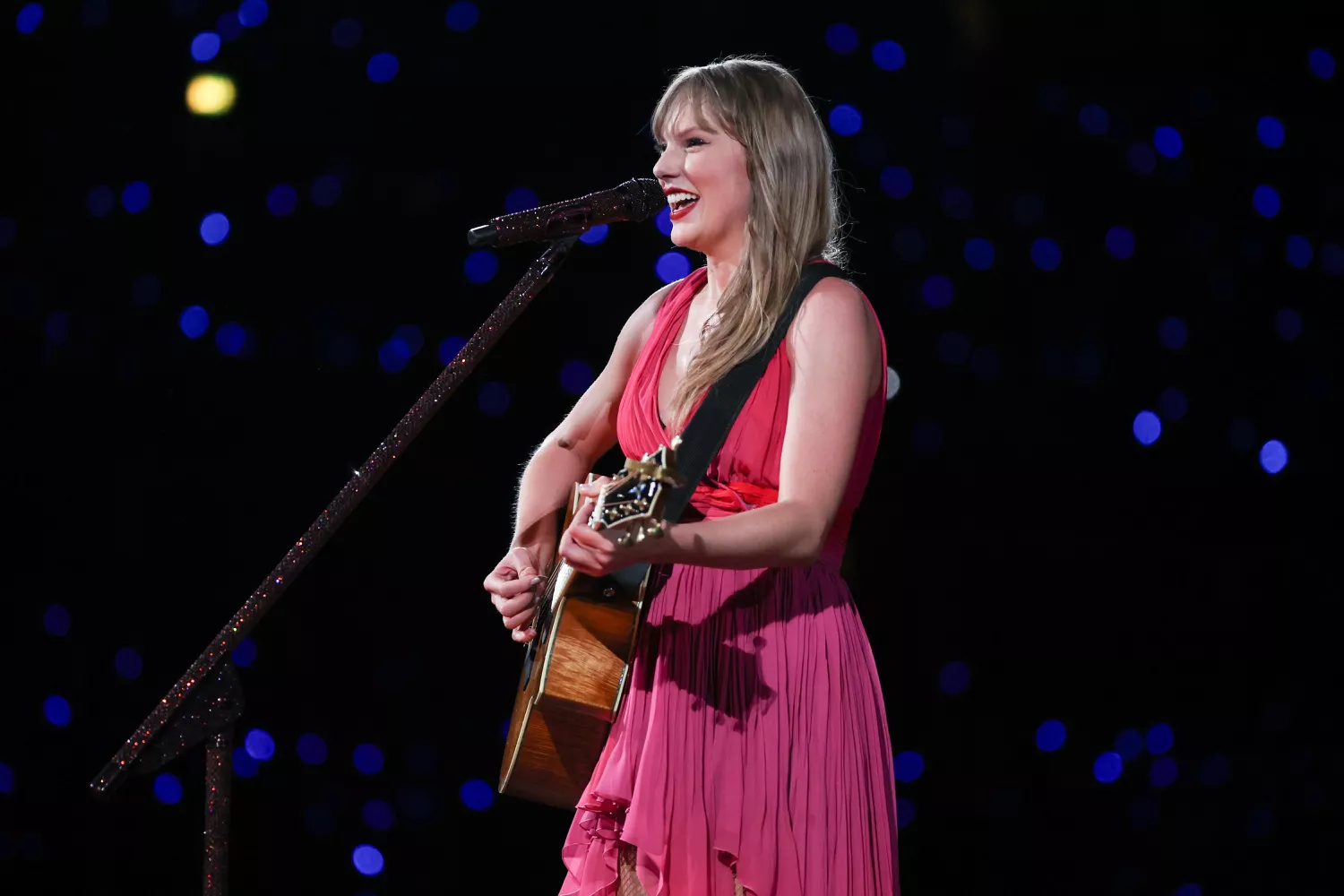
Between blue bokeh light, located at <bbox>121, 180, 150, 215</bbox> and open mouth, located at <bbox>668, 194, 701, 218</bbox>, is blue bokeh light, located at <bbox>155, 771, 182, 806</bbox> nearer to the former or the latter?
blue bokeh light, located at <bbox>121, 180, 150, 215</bbox>

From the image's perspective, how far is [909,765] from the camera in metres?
3.21

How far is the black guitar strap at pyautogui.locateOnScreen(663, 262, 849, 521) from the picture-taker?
1.71 m

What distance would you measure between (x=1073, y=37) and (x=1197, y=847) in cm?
213

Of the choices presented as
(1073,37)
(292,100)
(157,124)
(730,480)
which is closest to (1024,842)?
(730,480)

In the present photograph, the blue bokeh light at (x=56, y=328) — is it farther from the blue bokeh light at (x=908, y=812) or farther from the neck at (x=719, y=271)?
the blue bokeh light at (x=908, y=812)

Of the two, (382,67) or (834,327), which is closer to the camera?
(834,327)

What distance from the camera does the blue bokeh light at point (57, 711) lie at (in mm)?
3461

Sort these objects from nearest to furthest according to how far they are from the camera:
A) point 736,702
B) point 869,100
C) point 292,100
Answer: point 736,702
point 869,100
point 292,100

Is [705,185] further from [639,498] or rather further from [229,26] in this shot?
[229,26]

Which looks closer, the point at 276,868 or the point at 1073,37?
the point at 1073,37

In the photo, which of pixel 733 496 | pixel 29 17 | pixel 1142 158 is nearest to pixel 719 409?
pixel 733 496

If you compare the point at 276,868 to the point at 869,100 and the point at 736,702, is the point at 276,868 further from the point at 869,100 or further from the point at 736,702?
the point at 869,100

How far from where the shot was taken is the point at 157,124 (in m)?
3.45

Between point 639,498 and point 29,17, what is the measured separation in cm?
304
